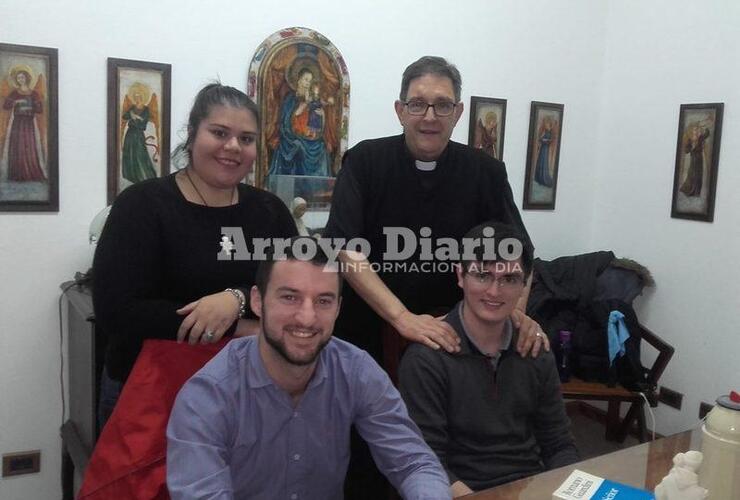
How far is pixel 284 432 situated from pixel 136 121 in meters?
Answer: 1.66

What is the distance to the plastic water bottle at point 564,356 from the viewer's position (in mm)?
3344

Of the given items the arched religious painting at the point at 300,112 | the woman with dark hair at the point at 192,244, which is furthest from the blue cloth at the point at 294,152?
the woman with dark hair at the point at 192,244

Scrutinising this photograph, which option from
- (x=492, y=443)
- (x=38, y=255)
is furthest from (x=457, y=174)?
(x=38, y=255)

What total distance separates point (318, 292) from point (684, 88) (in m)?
2.87

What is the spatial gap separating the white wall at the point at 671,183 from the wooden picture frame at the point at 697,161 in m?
0.04

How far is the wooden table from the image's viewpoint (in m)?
1.39

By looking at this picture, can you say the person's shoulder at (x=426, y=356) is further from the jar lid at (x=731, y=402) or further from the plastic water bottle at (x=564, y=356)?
the plastic water bottle at (x=564, y=356)

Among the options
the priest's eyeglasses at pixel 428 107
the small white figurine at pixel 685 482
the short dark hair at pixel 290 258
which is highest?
the priest's eyeglasses at pixel 428 107

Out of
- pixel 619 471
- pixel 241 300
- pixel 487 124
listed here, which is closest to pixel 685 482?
pixel 619 471

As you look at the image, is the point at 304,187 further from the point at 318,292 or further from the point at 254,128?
the point at 318,292

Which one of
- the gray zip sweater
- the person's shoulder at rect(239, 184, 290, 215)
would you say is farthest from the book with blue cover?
the person's shoulder at rect(239, 184, 290, 215)

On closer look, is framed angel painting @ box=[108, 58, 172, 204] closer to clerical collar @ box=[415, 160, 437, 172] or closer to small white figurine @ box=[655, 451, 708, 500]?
clerical collar @ box=[415, 160, 437, 172]

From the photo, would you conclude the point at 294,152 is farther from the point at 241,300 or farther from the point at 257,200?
the point at 241,300

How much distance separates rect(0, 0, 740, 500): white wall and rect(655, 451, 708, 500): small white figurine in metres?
2.26
